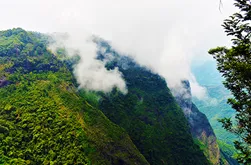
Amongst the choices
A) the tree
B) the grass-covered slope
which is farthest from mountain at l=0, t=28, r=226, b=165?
the tree

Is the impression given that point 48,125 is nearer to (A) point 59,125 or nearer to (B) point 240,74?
(A) point 59,125

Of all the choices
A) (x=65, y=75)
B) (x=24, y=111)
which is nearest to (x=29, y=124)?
(x=24, y=111)

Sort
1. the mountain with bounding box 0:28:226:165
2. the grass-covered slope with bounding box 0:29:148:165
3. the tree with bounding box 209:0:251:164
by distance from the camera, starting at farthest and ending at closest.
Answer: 1. the mountain with bounding box 0:28:226:165
2. the grass-covered slope with bounding box 0:29:148:165
3. the tree with bounding box 209:0:251:164

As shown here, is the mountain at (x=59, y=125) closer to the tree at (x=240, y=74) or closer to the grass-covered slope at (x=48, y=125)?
the grass-covered slope at (x=48, y=125)

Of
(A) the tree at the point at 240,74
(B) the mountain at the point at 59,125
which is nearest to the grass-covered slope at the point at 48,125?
(B) the mountain at the point at 59,125

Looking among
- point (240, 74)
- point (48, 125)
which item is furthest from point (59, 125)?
point (240, 74)

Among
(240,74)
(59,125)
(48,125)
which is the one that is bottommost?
(240,74)

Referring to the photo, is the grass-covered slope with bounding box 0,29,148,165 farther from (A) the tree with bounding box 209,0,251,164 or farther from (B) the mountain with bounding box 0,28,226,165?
(A) the tree with bounding box 209,0,251,164

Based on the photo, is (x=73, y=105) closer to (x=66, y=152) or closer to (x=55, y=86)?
(x=55, y=86)
